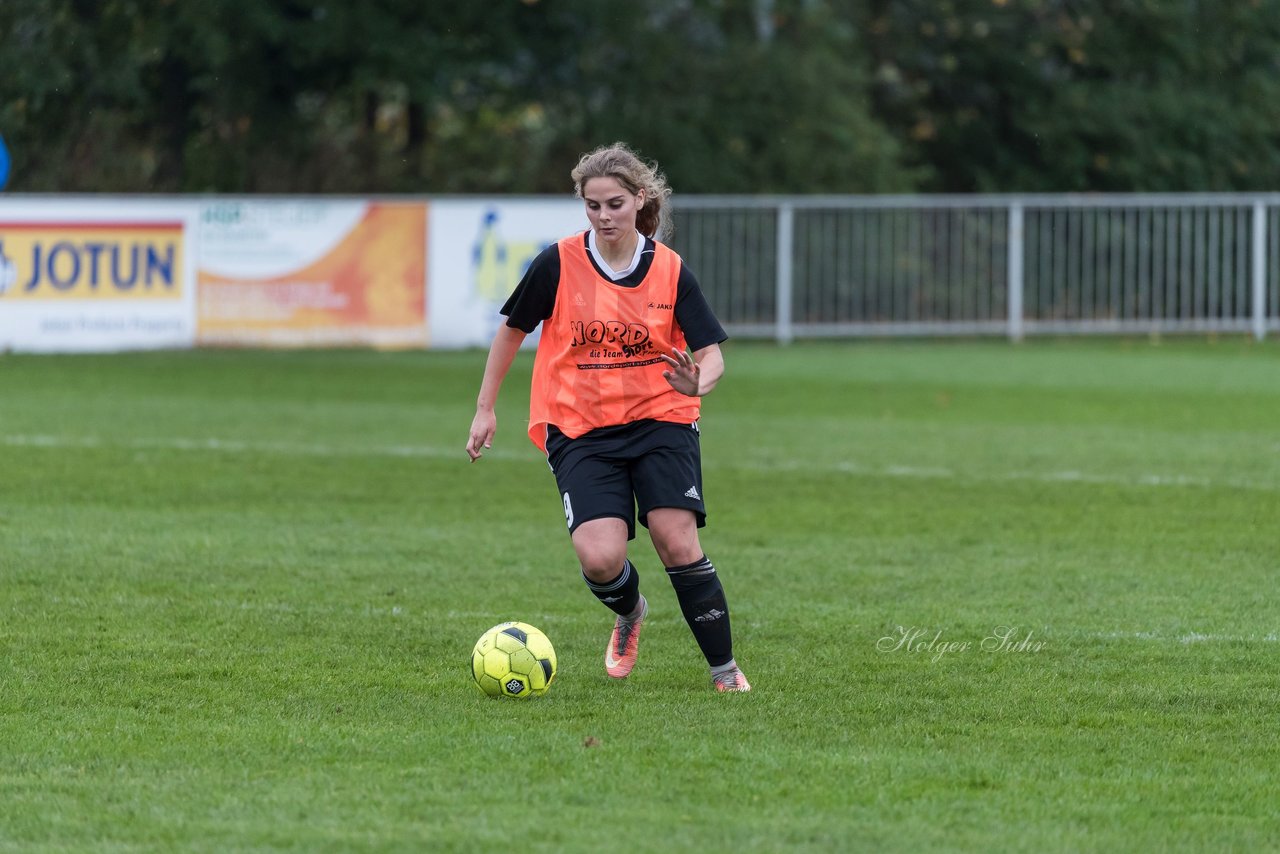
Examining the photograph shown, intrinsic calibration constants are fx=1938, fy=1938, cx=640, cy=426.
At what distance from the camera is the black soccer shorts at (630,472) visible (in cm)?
593

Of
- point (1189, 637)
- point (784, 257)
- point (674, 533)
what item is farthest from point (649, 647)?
point (784, 257)

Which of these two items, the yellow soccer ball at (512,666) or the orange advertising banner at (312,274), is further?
the orange advertising banner at (312,274)

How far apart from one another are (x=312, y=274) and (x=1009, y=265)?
354 inches

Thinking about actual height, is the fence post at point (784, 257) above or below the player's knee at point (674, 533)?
above

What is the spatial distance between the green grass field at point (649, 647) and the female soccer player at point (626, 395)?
1.30 feet

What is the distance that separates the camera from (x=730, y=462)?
41.3ft

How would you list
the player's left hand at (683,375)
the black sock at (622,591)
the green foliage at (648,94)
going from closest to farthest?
the player's left hand at (683,375), the black sock at (622,591), the green foliage at (648,94)

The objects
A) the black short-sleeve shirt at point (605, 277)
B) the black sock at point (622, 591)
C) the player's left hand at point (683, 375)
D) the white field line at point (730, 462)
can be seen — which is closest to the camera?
the player's left hand at point (683, 375)

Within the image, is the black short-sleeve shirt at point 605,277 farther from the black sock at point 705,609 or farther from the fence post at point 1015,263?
the fence post at point 1015,263

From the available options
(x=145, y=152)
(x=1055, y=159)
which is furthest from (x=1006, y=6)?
(x=145, y=152)

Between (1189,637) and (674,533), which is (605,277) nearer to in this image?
(674,533)

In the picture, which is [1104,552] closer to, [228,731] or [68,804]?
[228,731]

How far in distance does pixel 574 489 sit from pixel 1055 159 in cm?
2771

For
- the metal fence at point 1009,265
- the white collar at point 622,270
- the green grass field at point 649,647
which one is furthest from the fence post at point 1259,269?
the white collar at point 622,270
